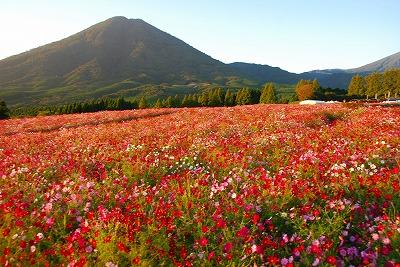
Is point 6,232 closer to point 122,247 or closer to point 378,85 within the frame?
point 122,247

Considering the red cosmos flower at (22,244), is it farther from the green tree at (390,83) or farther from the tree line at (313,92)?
the green tree at (390,83)

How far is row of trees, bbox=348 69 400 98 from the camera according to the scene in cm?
11588

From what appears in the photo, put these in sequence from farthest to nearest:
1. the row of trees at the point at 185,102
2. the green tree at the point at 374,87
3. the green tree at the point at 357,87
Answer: the green tree at the point at 357,87 → the green tree at the point at 374,87 → the row of trees at the point at 185,102

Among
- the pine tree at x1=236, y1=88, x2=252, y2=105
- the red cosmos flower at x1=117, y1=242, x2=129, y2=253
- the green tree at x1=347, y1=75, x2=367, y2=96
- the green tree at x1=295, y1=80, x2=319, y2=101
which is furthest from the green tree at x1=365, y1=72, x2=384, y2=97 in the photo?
the red cosmos flower at x1=117, y1=242, x2=129, y2=253

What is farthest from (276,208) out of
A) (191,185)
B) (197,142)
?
(197,142)

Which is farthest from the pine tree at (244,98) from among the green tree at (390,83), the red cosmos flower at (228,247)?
the red cosmos flower at (228,247)

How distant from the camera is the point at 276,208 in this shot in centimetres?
661

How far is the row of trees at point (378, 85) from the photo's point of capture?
115875 millimetres

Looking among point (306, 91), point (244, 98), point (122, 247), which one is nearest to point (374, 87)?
point (306, 91)

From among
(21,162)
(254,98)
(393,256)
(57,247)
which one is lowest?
(254,98)

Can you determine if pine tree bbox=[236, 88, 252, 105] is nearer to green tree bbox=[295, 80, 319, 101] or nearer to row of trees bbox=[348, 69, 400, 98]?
green tree bbox=[295, 80, 319, 101]

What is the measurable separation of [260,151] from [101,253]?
739cm

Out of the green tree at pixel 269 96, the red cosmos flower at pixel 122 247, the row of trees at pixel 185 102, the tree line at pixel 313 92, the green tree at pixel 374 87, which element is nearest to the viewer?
the red cosmos flower at pixel 122 247

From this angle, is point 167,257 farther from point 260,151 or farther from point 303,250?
point 260,151
